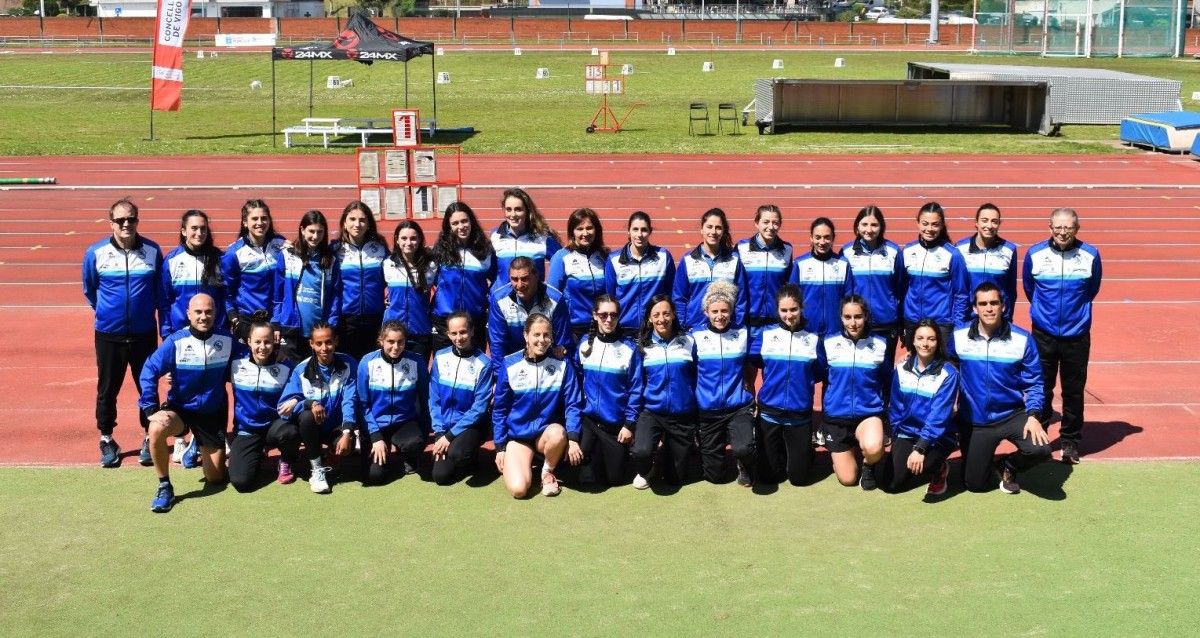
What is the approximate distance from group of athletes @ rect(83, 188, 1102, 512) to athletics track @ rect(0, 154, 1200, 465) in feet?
3.60

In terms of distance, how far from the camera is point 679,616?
5.41 metres

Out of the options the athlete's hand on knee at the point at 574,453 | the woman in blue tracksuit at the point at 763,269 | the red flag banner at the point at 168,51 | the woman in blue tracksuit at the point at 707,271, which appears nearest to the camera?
the athlete's hand on knee at the point at 574,453

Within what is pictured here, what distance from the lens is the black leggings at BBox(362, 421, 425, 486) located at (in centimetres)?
712

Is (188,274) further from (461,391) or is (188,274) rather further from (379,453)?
(461,391)

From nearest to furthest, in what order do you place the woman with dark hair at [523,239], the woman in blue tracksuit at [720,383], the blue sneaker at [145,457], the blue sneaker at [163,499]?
the blue sneaker at [163,499] → the woman in blue tracksuit at [720,383] → the blue sneaker at [145,457] → the woman with dark hair at [523,239]

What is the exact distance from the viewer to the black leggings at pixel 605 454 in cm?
709

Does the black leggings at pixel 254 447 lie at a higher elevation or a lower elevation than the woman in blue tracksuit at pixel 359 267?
lower

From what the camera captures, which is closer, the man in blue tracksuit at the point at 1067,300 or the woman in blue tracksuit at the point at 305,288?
the man in blue tracksuit at the point at 1067,300

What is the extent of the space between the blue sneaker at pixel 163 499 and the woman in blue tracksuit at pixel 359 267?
1.50m

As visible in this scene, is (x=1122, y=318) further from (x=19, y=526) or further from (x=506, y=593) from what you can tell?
(x=19, y=526)

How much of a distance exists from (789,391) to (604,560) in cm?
179

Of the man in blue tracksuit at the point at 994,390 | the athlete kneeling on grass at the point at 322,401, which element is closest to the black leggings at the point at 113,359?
the athlete kneeling on grass at the point at 322,401

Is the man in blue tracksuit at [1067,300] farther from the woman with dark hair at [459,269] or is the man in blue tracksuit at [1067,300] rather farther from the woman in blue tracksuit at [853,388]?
the woman with dark hair at [459,269]

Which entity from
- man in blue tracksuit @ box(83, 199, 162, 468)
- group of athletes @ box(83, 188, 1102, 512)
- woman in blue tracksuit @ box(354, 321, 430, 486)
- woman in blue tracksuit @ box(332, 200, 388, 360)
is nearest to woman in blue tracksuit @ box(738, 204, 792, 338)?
group of athletes @ box(83, 188, 1102, 512)
